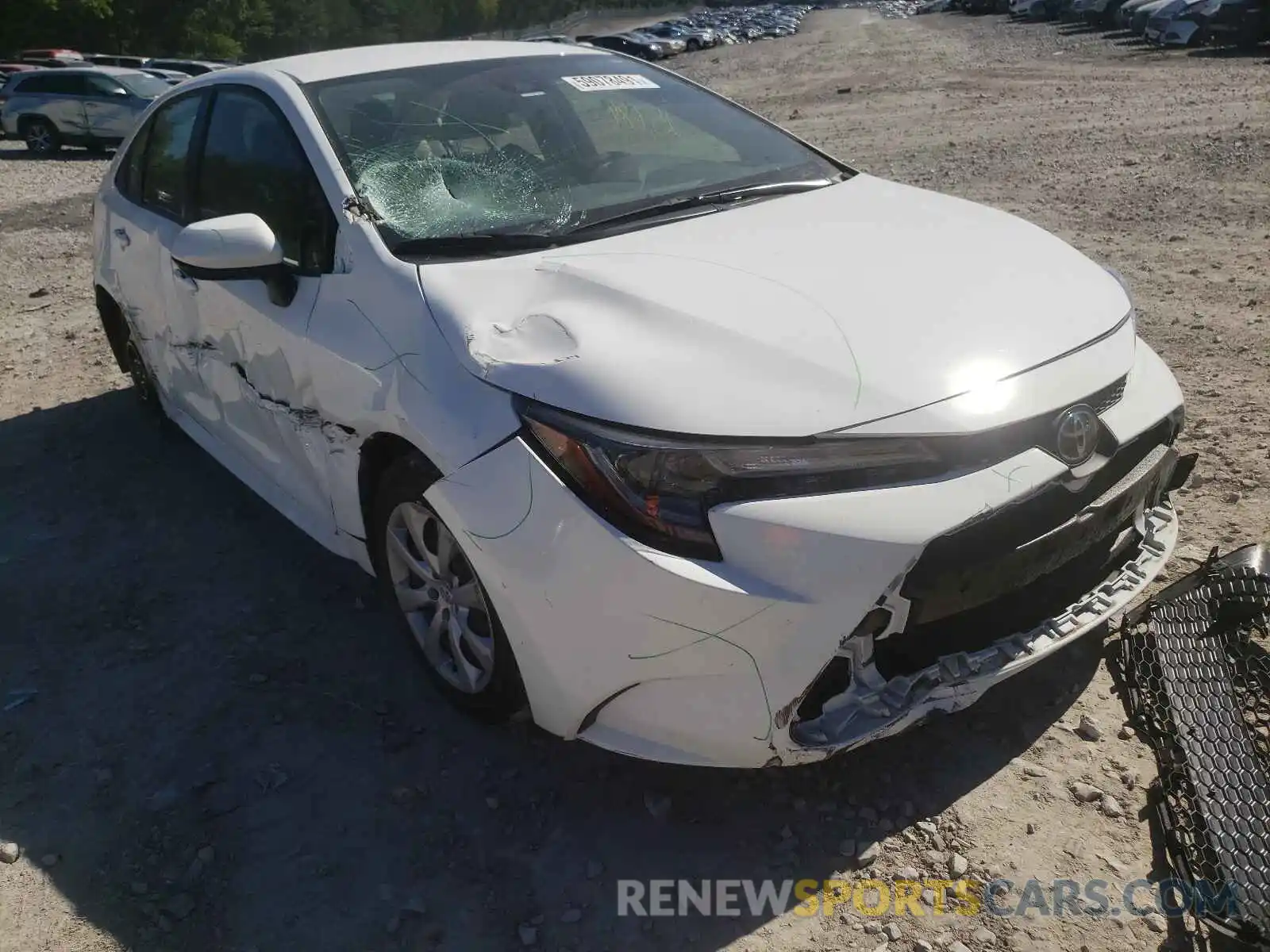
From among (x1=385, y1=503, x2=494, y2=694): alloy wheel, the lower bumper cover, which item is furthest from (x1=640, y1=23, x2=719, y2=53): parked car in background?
the lower bumper cover

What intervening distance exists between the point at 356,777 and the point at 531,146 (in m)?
1.92

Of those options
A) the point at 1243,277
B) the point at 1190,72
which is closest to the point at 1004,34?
the point at 1190,72

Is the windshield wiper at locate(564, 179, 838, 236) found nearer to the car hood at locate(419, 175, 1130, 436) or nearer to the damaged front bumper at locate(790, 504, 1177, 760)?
the car hood at locate(419, 175, 1130, 436)

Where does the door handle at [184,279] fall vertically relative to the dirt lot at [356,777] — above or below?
above

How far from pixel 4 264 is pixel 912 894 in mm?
9627

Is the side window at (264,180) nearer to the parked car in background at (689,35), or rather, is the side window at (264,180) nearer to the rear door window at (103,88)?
the rear door window at (103,88)

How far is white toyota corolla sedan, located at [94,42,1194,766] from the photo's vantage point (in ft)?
6.72

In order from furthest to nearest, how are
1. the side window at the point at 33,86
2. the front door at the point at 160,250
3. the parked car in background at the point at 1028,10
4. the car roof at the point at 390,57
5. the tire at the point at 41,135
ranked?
the parked car in background at the point at 1028,10 < the tire at the point at 41,135 < the side window at the point at 33,86 < the front door at the point at 160,250 < the car roof at the point at 390,57

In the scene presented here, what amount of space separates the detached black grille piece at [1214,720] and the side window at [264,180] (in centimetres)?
245

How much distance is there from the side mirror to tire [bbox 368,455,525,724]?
2.41ft

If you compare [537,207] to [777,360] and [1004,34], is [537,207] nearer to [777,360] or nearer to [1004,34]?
[777,360]

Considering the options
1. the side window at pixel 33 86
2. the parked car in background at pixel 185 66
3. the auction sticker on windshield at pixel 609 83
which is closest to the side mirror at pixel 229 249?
the auction sticker on windshield at pixel 609 83

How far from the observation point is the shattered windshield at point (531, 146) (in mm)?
2904

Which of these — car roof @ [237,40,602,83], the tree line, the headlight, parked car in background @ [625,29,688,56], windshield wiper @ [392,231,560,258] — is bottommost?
the tree line
